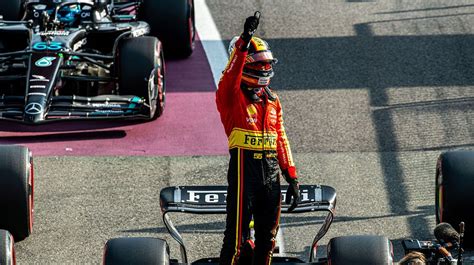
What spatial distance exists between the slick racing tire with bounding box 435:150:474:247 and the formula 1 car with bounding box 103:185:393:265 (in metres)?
1.36

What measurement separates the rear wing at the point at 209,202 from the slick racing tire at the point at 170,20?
6.45 m

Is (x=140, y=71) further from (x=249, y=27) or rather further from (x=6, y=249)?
(x=249, y=27)

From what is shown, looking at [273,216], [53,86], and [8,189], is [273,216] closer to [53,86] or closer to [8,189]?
[8,189]

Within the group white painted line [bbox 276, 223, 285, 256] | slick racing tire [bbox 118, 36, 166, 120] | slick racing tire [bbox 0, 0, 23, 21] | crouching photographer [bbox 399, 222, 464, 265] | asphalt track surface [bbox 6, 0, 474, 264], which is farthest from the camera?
slick racing tire [bbox 0, 0, 23, 21]

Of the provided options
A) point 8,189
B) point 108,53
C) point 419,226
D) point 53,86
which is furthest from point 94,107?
point 419,226

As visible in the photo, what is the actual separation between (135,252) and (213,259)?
756 mm

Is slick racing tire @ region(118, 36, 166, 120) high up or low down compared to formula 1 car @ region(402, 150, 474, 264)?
up

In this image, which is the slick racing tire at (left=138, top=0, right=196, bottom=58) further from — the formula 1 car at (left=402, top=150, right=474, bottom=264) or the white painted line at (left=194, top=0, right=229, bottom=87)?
the formula 1 car at (left=402, top=150, right=474, bottom=264)

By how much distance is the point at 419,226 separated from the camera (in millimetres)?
10938

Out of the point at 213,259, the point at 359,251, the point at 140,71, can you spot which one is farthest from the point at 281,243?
the point at 140,71

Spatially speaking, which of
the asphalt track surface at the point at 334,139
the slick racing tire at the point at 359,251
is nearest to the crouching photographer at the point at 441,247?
the slick racing tire at the point at 359,251

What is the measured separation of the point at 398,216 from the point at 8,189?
11.6ft

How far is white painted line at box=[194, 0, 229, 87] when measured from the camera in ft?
50.3

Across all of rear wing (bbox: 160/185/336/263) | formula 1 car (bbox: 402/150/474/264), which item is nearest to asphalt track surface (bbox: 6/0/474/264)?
formula 1 car (bbox: 402/150/474/264)
